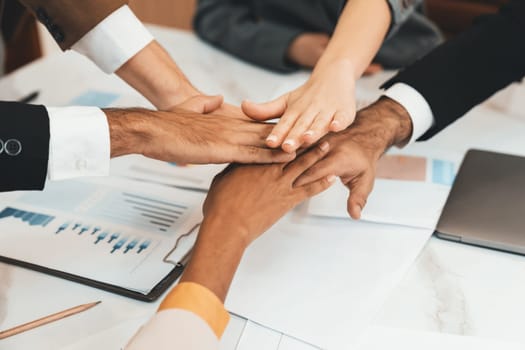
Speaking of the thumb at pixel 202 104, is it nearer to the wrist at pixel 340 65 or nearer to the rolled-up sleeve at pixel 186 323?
the wrist at pixel 340 65

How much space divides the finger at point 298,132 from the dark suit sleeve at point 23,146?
0.35 metres

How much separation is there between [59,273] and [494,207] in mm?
669

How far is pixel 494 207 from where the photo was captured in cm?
94

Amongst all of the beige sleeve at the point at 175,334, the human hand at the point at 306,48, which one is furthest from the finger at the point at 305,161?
the human hand at the point at 306,48

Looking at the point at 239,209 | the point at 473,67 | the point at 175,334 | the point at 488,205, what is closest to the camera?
the point at 175,334

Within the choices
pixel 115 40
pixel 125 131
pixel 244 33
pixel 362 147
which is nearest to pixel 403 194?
pixel 362 147

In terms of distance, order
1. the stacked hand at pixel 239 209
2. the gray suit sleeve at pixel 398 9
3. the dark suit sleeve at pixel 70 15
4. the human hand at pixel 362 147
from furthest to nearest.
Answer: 1. the gray suit sleeve at pixel 398 9
2. the dark suit sleeve at pixel 70 15
3. the human hand at pixel 362 147
4. the stacked hand at pixel 239 209

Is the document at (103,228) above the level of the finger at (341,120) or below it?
below

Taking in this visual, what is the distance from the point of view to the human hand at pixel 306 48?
4.85 ft

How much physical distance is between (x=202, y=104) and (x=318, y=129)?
0.24 meters

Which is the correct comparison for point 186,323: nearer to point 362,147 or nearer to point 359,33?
point 362,147

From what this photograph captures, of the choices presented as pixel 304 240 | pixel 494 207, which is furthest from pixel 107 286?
pixel 494 207

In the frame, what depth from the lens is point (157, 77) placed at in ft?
3.74

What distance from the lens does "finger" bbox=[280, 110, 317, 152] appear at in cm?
90
